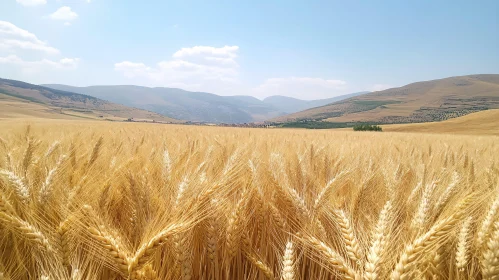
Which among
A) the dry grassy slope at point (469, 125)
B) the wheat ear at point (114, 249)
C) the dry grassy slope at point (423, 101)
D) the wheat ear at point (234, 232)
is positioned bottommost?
the wheat ear at point (234, 232)

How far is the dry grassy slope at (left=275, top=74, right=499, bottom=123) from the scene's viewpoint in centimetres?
10979

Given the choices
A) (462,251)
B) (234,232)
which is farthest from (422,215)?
(234,232)

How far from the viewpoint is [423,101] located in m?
137

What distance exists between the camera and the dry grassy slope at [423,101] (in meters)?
110

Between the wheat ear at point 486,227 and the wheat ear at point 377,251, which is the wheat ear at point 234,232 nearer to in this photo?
the wheat ear at point 377,251

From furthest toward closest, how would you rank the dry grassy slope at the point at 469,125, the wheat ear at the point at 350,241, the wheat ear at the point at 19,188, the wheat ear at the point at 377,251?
the dry grassy slope at the point at 469,125
the wheat ear at the point at 19,188
the wheat ear at the point at 350,241
the wheat ear at the point at 377,251

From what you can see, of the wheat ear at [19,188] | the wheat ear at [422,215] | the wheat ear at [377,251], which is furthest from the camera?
the wheat ear at [19,188]

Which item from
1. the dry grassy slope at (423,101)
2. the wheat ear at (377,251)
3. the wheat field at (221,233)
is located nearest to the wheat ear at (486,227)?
the wheat field at (221,233)

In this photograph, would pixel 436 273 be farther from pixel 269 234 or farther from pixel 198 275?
pixel 198 275

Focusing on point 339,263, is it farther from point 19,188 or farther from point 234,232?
point 19,188

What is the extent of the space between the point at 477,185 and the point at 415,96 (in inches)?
7245

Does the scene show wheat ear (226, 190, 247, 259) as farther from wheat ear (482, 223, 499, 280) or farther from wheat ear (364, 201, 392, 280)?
wheat ear (482, 223, 499, 280)

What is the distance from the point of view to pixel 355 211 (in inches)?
45.1

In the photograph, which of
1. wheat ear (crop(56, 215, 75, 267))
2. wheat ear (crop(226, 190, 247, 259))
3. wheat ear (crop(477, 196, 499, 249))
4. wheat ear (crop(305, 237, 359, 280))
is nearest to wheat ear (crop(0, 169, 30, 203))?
wheat ear (crop(56, 215, 75, 267))
